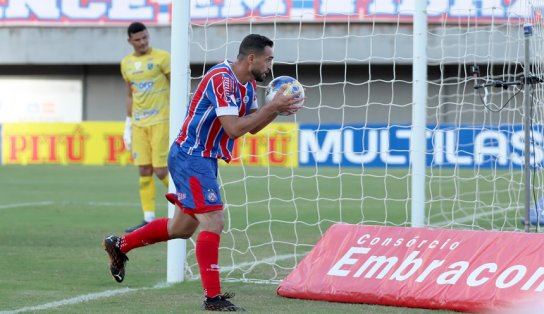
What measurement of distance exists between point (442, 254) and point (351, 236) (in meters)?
0.73

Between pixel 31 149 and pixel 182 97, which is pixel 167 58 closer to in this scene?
pixel 182 97

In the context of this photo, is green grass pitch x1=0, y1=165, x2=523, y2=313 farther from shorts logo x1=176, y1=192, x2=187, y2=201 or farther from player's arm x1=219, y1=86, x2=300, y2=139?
player's arm x1=219, y1=86, x2=300, y2=139

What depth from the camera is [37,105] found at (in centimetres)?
3872

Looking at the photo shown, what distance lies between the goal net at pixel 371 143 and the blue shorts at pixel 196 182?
142cm

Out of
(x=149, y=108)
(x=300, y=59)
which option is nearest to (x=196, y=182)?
(x=149, y=108)

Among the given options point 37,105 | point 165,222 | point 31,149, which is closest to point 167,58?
point 165,222

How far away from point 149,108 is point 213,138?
16.9 feet

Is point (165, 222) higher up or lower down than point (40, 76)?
lower down

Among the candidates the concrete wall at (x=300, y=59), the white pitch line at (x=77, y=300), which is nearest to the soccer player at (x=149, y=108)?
the white pitch line at (x=77, y=300)

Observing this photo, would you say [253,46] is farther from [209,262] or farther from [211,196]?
[209,262]

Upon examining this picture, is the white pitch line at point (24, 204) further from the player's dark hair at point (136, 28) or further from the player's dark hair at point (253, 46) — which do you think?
the player's dark hair at point (253, 46)

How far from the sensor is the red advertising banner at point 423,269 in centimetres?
662

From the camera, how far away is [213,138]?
6797mm

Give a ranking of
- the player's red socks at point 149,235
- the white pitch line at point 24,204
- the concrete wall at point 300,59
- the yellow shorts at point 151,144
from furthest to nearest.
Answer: the concrete wall at point 300,59 < the white pitch line at point 24,204 < the yellow shorts at point 151,144 < the player's red socks at point 149,235
